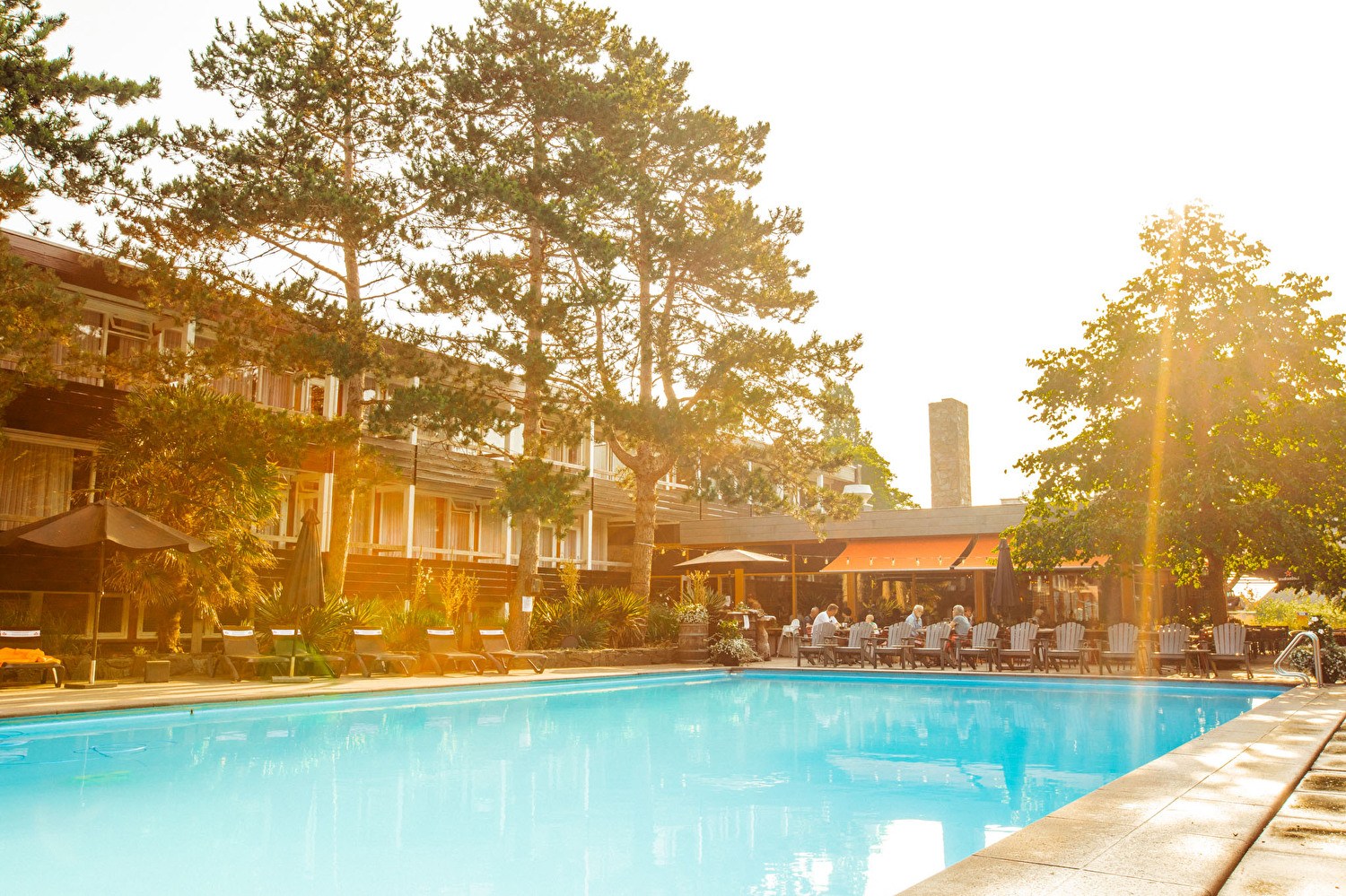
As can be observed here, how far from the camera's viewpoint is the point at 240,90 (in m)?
16.2

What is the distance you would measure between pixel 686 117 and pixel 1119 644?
1253 cm

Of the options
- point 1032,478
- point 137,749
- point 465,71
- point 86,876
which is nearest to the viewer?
point 86,876

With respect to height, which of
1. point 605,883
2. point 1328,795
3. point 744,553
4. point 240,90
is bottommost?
point 605,883

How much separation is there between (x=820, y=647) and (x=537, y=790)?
39.6 ft

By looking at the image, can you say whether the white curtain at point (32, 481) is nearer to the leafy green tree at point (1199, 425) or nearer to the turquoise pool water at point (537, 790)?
the turquoise pool water at point (537, 790)

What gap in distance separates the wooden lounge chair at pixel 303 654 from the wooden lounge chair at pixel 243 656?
0.15 metres

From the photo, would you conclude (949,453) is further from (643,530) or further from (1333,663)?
(1333,663)

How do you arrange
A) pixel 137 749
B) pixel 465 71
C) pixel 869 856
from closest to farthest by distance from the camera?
pixel 869 856 → pixel 137 749 → pixel 465 71

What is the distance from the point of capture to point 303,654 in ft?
46.9

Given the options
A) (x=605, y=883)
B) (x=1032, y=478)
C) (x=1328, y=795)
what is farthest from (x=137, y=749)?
(x=1032, y=478)

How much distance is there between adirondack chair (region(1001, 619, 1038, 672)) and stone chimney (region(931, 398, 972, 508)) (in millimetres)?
14190

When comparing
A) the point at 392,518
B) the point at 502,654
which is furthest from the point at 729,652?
the point at 392,518

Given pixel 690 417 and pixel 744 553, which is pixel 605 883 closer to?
pixel 690 417

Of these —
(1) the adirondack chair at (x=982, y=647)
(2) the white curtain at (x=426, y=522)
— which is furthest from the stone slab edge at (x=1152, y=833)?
(2) the white curtain at (x=426, y=522)
